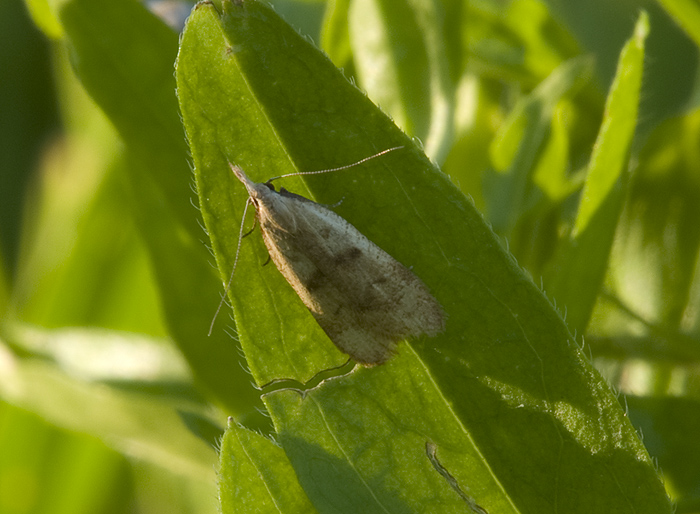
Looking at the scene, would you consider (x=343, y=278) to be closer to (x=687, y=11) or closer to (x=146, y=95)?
(x=146, y=95)

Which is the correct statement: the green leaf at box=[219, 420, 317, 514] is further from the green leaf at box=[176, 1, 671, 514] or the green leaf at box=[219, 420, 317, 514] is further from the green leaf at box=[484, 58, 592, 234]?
the green leaf at box=[484, 58, 592, 234]

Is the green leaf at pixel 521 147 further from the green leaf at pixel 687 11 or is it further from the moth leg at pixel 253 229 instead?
the moth leg at pixel 253 229

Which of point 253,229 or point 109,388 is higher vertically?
point 253,229

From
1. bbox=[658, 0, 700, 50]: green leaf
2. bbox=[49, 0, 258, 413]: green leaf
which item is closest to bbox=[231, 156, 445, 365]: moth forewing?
bbox=[49, 0, 258, 413]: green leaf

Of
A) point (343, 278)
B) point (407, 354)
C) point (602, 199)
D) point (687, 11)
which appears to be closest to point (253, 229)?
point (343, 278)

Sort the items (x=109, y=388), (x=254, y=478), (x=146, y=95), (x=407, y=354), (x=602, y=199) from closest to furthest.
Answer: (x=254, y=478) < (x=407, y=354) < (x=602, y=199) < (x=146, y=95) < (x=109, y=388)

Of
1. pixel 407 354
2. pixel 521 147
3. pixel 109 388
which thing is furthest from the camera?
pixel 109 388

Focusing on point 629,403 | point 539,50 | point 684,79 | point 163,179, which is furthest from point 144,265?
point 684,79
